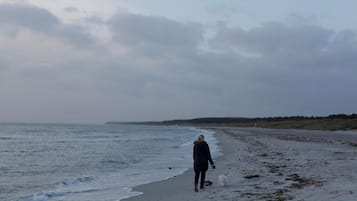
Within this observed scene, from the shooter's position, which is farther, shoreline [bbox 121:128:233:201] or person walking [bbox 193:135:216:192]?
person walking [bbox 193:135:216:192]

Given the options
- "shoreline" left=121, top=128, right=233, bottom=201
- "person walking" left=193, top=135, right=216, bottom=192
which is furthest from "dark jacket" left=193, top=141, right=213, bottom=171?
"shoreline" left=121, top=128, right=233, bottom=201

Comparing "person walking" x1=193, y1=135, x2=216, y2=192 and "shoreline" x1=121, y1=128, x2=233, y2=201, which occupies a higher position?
"person walking" x1=193, y1=135, x2=216, y2=192

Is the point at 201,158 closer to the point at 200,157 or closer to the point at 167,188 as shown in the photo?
the point at 200,157

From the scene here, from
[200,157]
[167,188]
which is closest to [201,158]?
[200,157]

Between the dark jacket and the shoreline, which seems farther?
the dark jacket

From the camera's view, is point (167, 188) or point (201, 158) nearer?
point (201, 158)

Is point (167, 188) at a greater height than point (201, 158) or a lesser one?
lesser

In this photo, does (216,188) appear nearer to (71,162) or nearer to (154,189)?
(154,189)

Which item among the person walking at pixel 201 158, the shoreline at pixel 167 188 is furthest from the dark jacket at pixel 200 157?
the shoreline at pixel 167 188

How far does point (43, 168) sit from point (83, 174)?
3.99 metres

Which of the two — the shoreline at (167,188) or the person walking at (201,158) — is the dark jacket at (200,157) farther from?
the shoreline at (167,188)

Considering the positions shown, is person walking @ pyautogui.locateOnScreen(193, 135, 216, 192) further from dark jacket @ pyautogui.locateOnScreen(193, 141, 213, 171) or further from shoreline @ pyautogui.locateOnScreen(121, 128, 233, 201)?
shoreline @ pyautogui.locateOnScreen(121, 128, 233, 201)

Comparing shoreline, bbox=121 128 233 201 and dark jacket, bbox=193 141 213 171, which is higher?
dark jacket, bbox=193 141 213 171

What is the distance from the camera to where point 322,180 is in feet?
45.4
